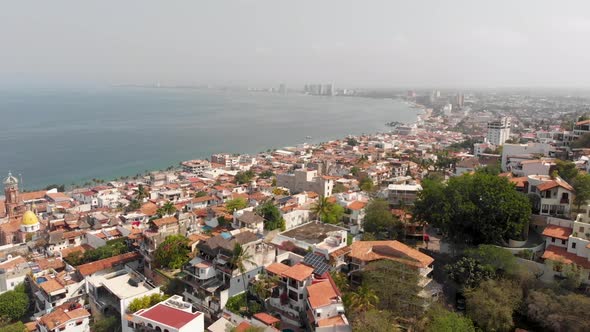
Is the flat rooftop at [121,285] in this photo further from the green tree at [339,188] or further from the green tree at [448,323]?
the green tree at [339,188]

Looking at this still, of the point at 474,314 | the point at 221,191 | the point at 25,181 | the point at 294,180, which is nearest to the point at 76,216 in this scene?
the point at 221,191

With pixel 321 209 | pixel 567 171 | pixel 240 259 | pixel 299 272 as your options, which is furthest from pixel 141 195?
pixel 567 171

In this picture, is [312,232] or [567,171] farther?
[567,171]

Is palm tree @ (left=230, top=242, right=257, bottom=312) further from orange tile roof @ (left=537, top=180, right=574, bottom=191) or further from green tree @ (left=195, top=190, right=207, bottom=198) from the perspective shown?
green tree @ (left=195, top=190, right=207, bottom=198)

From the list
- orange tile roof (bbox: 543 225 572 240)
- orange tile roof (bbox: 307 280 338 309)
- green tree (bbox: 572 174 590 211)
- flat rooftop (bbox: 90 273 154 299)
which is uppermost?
green tree (bbox: 572 174 590 211)

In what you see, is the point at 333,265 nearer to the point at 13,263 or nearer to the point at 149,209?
the point at 13,263

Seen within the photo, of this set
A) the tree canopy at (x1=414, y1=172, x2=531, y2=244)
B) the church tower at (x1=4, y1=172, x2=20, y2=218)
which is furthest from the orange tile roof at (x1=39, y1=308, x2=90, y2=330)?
the church tower at (x1=4, y1=172, x2=20, y2=218)
